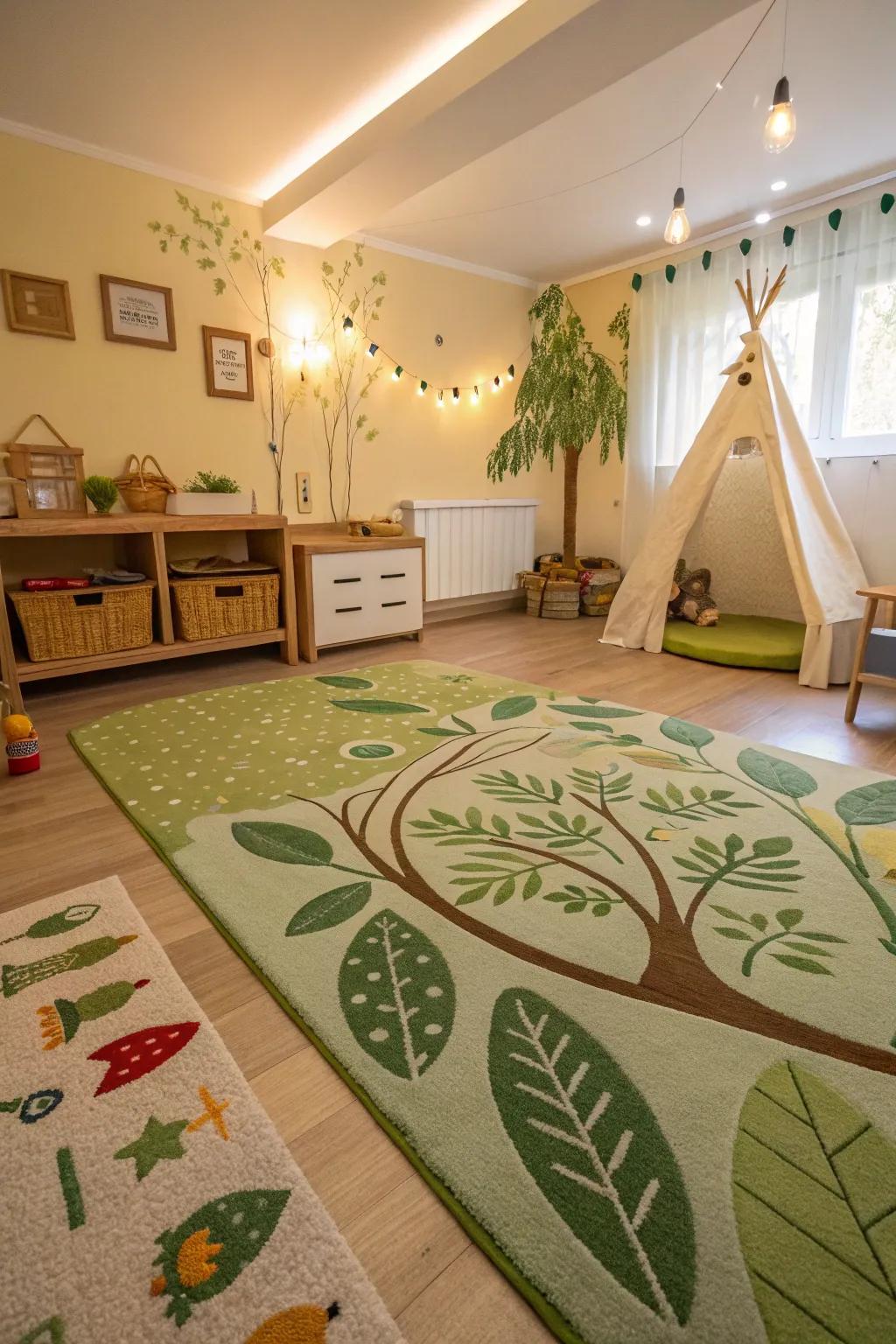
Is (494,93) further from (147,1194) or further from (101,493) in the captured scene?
(147,1194)

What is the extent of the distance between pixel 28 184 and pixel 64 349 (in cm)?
63

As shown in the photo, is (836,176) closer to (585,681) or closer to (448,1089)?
(585,681)

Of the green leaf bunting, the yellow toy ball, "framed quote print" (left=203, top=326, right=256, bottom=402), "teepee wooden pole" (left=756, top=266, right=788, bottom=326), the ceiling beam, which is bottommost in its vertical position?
the green leaf bunting

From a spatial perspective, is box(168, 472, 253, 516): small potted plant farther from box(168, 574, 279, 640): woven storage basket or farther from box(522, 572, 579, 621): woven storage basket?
box(522, 572, 579, 621): woven storage basket

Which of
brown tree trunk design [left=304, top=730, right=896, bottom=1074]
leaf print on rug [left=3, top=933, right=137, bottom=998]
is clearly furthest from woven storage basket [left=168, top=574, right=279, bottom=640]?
leaf print on rug [left=3, top=933, right=137, bottom=998]

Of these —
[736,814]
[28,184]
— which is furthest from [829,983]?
[28,184]

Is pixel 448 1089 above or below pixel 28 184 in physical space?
below

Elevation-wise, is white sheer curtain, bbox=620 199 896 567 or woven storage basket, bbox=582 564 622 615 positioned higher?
white sheer curtain, bbox=620 199 896 567

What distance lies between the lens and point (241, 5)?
80.4 inches

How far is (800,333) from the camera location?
3.60 meters

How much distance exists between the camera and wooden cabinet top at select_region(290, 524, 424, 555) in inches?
131

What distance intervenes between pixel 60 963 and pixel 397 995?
2.04ft

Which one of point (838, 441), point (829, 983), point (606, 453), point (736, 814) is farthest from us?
point (606, 453)

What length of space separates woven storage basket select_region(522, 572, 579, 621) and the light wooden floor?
2.31ft
